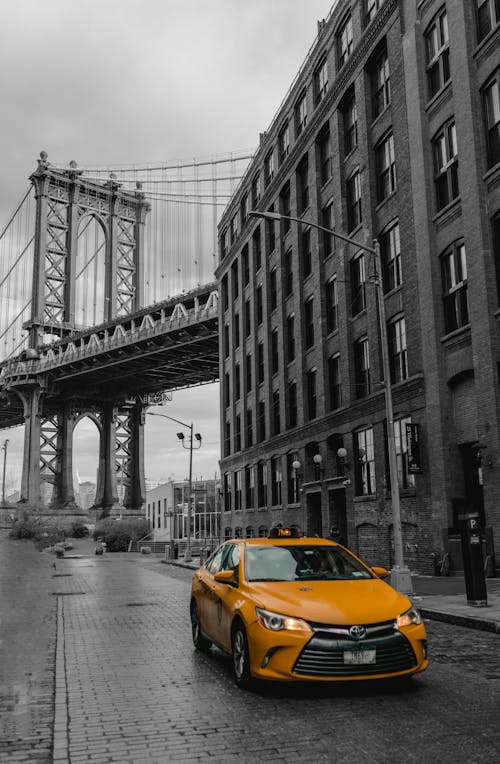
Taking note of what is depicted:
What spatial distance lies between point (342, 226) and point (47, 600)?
19125 millimetres

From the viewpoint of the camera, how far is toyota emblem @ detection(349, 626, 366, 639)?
6970mm

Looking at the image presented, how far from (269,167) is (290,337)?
36.4 feet

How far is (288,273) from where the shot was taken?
38.8 metres

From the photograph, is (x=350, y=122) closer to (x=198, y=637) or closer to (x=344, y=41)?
(x=344, y=41)

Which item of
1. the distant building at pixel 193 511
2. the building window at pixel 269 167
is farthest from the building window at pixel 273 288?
the distant building at pixel 193 511

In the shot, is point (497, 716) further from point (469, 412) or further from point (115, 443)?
point (115, 443)

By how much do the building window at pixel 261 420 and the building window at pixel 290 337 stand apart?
4.80 metres

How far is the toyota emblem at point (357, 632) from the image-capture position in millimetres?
6970

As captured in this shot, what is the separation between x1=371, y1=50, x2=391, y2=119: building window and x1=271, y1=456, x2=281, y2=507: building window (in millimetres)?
17126

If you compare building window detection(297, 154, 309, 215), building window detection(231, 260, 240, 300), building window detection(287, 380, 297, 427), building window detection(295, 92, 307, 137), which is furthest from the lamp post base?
building window detection(231, 260, 240, 300)

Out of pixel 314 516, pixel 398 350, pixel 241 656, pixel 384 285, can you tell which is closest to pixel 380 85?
pixel 384 285

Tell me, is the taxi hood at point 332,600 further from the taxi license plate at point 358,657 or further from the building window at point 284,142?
the building window at point 284,142

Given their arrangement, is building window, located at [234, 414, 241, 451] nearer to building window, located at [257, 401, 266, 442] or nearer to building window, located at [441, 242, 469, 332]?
building window, located at [257, 401, 266, 442]

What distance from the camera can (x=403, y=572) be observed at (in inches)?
639
